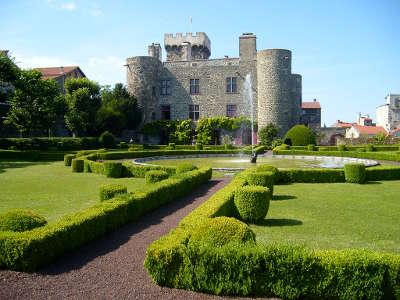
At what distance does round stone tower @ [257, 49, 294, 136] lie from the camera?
125 feet

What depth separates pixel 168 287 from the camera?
211 inches

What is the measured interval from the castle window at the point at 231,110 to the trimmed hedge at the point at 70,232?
32155 mm

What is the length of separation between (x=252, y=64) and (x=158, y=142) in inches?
529

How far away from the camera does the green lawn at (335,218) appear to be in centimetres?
735

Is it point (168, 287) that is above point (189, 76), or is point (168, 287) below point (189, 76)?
below

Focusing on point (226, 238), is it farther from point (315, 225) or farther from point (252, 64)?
point (252, 64)

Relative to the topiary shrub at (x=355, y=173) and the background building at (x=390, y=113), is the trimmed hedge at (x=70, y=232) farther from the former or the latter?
the background building at (x=390, y=113)

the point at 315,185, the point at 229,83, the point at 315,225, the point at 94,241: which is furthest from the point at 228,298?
the point at 229,83

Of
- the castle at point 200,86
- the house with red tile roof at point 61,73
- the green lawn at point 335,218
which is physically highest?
the house with red tile roof at point 61,73

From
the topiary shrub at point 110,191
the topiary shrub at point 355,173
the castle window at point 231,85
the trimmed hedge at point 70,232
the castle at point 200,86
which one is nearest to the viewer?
the trimmed hedge at point 70,232

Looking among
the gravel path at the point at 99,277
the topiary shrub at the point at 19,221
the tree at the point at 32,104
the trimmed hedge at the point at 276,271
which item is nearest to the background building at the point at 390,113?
the tree at the point at 32,104

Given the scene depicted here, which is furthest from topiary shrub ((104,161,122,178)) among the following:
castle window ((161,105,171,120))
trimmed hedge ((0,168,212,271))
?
castle window ((161,105,171,120))

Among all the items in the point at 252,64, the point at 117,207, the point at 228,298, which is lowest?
the point at 228,298

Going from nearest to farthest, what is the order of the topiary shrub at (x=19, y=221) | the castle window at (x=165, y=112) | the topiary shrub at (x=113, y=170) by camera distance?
the topiary shrub at (x=19, y=221) → the topiary shrub at (x=113, y=170) → the castle window at (x=165, y=112)
